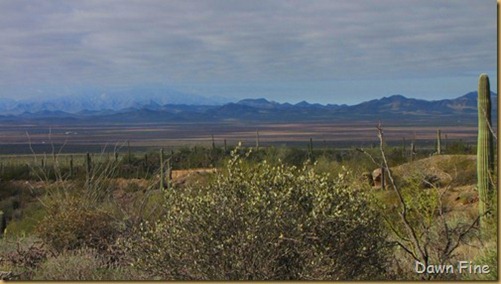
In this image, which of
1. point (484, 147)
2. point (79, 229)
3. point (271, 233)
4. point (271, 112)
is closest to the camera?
point (271, 233)

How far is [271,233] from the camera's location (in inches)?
245

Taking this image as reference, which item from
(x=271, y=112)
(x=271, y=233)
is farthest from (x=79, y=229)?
(x=271, y=112)

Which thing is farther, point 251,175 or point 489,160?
point 489,160

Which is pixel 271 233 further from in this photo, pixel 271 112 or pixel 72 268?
pixel 271 112

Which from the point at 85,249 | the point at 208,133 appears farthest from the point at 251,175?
the point at 208,133

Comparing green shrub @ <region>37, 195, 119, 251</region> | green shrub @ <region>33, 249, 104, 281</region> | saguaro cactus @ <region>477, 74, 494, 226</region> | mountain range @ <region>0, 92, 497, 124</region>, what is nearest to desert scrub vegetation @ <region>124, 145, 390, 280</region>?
green shrub @ <region>33, 249, 104, 281</region>

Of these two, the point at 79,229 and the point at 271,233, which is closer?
the point at 271,233

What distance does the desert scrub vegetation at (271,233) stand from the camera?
6.23m

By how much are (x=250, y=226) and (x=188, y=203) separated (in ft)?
2.06

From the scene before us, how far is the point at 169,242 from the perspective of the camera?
655 centimetres

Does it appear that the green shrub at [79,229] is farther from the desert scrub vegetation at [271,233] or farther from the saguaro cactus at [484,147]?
the saguaro cactus at [484,147]

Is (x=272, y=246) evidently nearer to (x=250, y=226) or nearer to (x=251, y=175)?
(x=250, y=226)

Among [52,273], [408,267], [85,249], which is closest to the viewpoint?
[408,267]

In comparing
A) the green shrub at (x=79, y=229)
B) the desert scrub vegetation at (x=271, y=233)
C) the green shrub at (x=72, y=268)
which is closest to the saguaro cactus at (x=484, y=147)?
the desert scrub vegetation at (x=271, y=233)
